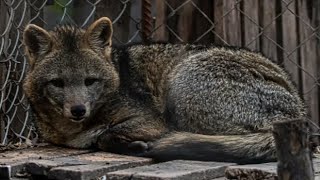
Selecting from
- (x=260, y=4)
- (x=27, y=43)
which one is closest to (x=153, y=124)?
(x=27, y=43)

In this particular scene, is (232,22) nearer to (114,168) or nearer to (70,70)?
(70,70)

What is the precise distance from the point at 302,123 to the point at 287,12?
3.51 m

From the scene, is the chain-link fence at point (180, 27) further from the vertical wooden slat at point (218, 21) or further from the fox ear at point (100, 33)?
the fox ear at point (100, 33)

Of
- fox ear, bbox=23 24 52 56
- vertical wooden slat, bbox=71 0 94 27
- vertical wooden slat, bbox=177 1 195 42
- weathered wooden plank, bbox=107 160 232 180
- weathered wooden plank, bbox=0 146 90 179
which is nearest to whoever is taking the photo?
weathered wooden plank, bbox=107 160 232 180

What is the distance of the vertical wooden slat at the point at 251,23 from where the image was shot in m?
5.51

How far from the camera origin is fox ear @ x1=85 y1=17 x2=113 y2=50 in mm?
4621

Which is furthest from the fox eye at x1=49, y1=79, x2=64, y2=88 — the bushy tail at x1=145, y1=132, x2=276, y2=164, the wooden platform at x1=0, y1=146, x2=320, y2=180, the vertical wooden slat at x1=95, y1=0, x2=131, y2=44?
the vertical wooden slat at x1=95, y1=0, x2=131, y2=44

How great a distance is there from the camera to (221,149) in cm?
373

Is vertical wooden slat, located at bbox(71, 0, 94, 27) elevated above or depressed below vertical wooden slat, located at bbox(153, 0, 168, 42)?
above

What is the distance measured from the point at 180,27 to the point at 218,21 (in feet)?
1.07

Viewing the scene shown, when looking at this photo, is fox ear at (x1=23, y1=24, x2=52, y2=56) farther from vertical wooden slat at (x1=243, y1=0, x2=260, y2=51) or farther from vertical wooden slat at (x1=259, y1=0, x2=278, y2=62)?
vertical wooden slat at (x1=259, y1=0, x2=278, y2=62)

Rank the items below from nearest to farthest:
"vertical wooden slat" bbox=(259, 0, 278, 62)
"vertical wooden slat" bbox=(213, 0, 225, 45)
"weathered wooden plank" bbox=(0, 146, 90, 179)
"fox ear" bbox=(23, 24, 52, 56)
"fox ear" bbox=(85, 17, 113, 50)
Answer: "weathered wooden plank" bbox=(0, 146, 90, 179)
"fox ear" bbox=(23, 24, 52, 56)
"fox ear" bbox=(85, 17, 113, 50)
"vertical wooden slat" bbox=(213, 0, 225, 45)
"vertical wooden slat" bbox=(259, 0, 278, 62)

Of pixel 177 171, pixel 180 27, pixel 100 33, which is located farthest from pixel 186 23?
pixel 177 171

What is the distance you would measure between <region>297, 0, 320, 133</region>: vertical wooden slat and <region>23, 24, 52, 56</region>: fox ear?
2.16m
